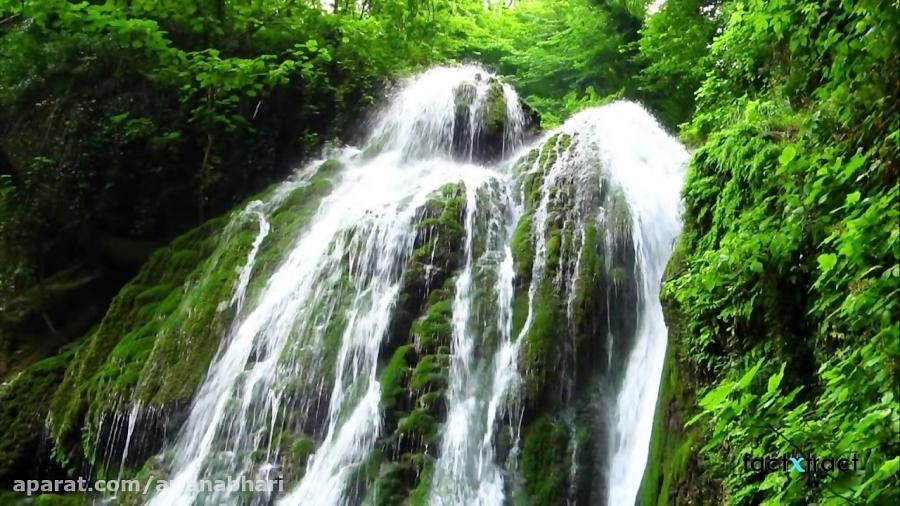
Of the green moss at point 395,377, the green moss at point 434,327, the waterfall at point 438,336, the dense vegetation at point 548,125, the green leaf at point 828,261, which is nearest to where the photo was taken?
the green leaf at point 828,261

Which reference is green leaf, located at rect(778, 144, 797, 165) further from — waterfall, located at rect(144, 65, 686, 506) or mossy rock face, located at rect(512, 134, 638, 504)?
mossy rock face, located at rect(512, 134, 638, 504)

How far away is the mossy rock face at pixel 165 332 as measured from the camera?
7.04m

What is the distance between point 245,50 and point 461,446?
323 inches

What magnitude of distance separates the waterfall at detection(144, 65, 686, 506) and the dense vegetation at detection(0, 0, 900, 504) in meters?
0.19

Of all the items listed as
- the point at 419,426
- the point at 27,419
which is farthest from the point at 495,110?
the point at 27,419

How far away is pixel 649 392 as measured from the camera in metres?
5.61

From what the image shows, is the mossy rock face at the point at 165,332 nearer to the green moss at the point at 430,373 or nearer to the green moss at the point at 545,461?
the green moss at the point at 430,373

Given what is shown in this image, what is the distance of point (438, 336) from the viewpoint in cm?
633

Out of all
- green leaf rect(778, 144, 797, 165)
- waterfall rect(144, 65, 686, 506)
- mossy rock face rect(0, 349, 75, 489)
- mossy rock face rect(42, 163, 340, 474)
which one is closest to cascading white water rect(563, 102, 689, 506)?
waterfall rect(144, 65, 686, 506)

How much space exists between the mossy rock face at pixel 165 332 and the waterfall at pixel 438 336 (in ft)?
0.53

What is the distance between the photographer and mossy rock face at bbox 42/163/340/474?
7.04m

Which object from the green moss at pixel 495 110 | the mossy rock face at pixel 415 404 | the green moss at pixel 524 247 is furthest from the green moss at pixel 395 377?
the green moss at pixel 495 110

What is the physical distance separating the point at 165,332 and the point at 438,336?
353 centimetres

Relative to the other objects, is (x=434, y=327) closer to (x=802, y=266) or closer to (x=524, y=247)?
(x=524, y=247)
